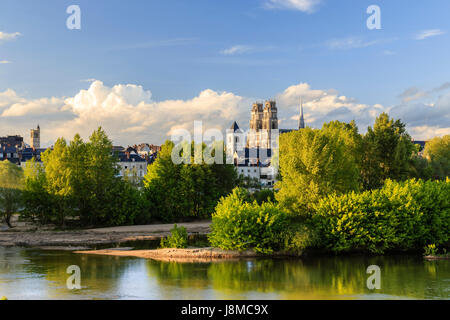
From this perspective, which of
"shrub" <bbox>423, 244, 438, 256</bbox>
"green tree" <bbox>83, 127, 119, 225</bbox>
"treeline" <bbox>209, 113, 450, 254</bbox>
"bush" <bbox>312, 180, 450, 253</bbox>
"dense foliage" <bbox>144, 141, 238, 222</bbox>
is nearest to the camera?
"treeline" <bbox>209, 113, 450, 254</bbox>

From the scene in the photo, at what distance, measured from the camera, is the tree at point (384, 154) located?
7425 centimetres

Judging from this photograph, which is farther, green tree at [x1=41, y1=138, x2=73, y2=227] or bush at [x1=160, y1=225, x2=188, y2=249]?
green tree at [x1=41, y1=138, x2=73, y2=227]

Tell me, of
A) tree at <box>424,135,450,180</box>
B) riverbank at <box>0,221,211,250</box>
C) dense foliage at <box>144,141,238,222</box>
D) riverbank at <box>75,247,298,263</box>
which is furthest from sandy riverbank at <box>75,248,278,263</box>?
tree at <box>424,135,450,180</box>

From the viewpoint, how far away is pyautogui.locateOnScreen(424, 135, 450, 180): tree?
95.3 metres

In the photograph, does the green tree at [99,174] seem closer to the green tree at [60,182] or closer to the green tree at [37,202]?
the green tree at [60,182]

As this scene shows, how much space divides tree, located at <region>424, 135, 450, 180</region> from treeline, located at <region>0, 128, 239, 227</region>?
42.1 m

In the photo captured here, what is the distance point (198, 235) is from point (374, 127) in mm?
33058

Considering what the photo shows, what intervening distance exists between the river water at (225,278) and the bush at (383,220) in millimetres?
1813

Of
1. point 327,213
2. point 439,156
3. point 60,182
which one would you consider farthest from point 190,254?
point 439,156

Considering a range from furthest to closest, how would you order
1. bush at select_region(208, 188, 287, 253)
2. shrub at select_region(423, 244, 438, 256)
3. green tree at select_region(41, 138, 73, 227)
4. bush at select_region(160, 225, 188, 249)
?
green tree at select_region(41, 138, 73, 227) → bush at select_region(160, 225, 188, 249) → shrub at select_region(423, 244, 438, 256) → bush at select_region(208, 188, 287, 253)

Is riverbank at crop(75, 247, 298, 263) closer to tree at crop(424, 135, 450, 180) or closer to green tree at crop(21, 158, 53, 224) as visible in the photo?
green tree at crop(21, 158, 53, 224)

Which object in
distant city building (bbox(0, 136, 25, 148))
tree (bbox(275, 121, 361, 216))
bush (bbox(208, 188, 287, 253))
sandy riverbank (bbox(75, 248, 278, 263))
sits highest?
distant city building (bbox(0, 136, 25, 148))

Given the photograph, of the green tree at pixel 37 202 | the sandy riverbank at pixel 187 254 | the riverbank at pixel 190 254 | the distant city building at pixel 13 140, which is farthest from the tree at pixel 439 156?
the distant city building at pixel 13 140
